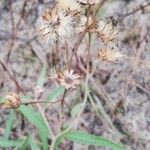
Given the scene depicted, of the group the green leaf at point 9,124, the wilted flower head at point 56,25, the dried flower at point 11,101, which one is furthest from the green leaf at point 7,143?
the wilted flower head at point 56,25

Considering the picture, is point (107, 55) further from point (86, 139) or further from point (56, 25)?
point (86, 139)

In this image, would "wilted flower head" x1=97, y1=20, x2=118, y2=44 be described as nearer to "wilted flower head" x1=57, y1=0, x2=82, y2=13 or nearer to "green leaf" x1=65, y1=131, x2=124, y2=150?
"wilted flower head" x1=57, y1=0, x2=82, y2=13

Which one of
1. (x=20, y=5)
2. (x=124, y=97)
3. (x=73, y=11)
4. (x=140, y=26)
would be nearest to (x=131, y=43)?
(x=140, y=26)

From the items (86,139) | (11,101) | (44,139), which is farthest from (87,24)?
(44,139)

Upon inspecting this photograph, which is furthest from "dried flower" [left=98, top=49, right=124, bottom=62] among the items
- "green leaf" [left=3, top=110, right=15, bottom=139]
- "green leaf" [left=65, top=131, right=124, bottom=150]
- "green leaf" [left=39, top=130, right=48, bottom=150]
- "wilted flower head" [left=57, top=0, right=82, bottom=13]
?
"green leaf" [left=3, top=110, right=15, bottom=139]

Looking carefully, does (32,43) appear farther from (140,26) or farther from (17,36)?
(140,26)
